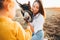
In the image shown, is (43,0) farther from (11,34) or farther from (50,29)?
(11,34)

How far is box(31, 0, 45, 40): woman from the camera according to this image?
112 centimetres

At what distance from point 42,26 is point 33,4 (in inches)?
6.7

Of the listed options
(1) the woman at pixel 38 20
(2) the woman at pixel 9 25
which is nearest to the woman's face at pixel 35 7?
(1) the woman at pixel 38 20

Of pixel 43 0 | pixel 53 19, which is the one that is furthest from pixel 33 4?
pixel 53 19

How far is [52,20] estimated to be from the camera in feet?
3.98

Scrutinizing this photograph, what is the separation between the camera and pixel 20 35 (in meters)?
1.02

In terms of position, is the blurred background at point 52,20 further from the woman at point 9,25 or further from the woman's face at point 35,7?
the woman at point 9,25

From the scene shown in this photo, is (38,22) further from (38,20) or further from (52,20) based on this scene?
(52,20)

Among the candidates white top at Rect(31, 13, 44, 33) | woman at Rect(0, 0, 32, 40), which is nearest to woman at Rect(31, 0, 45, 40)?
white top at Rect(31, 13, 44, 33)

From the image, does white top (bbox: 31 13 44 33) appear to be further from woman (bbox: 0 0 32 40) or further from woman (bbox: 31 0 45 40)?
woman (bbox: 0 0 32 40)

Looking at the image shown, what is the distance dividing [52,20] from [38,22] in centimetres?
13

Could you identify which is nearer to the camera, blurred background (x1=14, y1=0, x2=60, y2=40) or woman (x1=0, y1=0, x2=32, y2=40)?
woman (x1=0, y1=0, x2=32, y2=40)

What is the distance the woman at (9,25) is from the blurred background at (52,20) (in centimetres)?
23

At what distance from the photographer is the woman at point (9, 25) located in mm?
1004
